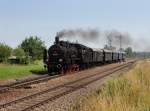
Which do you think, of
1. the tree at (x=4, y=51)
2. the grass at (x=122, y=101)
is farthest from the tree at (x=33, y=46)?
the grass at (x=122, y=101)

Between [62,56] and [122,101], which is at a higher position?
[62,56]

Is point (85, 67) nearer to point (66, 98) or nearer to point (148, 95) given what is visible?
point (66, 98)

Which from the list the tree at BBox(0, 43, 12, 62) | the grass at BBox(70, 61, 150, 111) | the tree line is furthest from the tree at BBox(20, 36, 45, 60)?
the grass at BBox(70, 61, 150, 111)

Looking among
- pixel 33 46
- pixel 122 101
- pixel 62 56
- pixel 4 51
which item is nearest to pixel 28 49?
pixel 33 46

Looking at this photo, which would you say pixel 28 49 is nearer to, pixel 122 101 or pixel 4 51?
pixel 4 51

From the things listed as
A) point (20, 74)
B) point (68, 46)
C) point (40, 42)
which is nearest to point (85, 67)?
point (68, 46)

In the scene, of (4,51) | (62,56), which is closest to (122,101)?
(62,56)

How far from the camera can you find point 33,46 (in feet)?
276

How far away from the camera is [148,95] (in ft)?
45.2

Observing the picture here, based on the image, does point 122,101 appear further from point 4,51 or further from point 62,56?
point 4,51

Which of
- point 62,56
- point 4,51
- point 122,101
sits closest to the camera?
point 122,101

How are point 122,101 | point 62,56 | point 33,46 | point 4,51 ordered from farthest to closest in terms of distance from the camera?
point 33,46 → point 4,51 → point 62,56 → point 122,101

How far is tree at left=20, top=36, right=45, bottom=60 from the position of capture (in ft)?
262

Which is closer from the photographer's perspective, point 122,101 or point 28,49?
point 122,101
